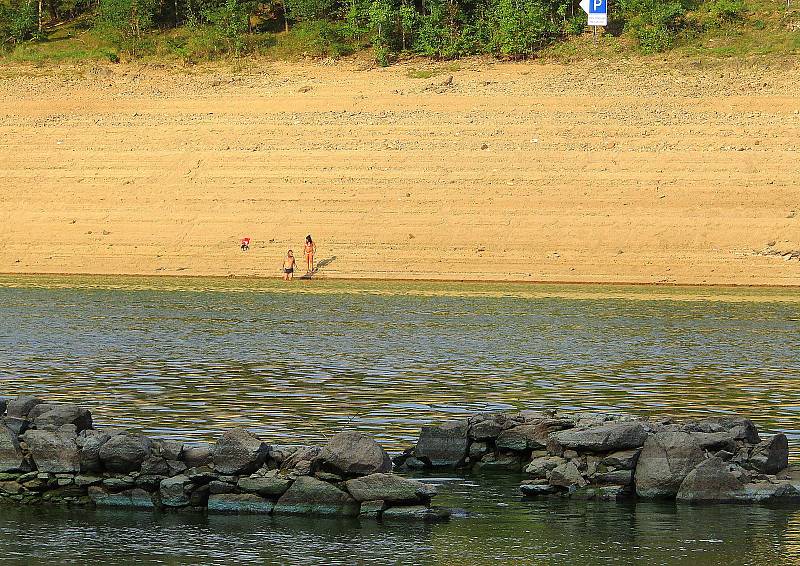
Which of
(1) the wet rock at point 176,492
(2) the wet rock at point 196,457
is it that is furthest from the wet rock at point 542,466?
(1) the wet rock at point 176,492

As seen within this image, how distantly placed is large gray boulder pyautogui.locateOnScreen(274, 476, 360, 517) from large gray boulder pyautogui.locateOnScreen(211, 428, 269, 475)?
1.42 feet

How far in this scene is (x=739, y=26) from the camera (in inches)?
2229

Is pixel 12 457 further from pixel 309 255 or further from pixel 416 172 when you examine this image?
pixel 416 172

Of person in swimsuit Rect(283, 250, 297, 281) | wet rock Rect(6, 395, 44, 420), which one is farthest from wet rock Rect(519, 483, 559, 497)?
person in swimsuit Rect(283, 250, 297, 281)

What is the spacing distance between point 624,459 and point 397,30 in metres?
44.2

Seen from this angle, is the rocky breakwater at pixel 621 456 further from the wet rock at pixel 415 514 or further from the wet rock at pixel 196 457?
the wet rock at pixel 196 457

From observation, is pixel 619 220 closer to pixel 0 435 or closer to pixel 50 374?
pixel 50 374

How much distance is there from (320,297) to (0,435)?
2305cm

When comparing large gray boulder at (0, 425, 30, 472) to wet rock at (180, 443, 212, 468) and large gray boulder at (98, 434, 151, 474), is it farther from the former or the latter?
wet rock at (180, 443, 212, 468)

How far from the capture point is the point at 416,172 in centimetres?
4725

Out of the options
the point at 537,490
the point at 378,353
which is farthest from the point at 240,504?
the point at 378,353

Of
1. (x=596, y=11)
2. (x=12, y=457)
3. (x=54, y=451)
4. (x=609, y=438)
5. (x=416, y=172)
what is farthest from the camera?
(x=596, y=11)

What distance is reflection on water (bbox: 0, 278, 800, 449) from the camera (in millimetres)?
19609

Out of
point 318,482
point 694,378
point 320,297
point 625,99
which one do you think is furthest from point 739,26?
point 318,482
